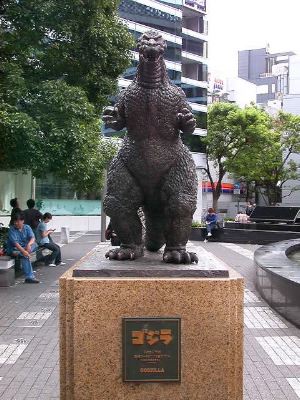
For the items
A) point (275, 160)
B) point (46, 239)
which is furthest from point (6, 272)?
point (275, 160)

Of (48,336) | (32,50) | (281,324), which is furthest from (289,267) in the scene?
(32,50)

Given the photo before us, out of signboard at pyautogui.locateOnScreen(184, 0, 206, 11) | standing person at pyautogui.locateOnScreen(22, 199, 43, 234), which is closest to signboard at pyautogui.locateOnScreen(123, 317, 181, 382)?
standing person at pyautogui.locateOnScreen(22, 199, 43, 234)

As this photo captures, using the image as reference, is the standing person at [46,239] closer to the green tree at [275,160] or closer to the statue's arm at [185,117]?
the statue's arm at [185,117]

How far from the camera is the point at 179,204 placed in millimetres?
3748

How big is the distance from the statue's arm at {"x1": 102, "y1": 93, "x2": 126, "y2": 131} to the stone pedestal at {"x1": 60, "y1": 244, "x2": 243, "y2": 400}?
1.17 meters

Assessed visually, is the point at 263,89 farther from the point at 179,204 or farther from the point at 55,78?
the point at 179,204

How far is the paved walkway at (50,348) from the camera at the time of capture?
4.64 metres

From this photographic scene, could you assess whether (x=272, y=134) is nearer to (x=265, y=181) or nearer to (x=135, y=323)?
(x=265, y=181)

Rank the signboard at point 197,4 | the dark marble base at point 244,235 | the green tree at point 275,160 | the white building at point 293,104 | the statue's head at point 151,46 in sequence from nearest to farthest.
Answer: the statue's head at point 151,46 < the dark marble base at point 244,235 < the green tree at point 275,160 < the signboard at point 197,4 < the white building at point 293,104

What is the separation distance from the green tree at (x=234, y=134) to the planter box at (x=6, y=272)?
2268cm

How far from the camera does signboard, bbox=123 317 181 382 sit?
329 centimetres

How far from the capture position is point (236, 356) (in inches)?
132

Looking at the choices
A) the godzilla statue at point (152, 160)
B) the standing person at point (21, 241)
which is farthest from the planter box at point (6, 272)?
the godzilla statue at point (152, 160)

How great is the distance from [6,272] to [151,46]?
23.0 feet
